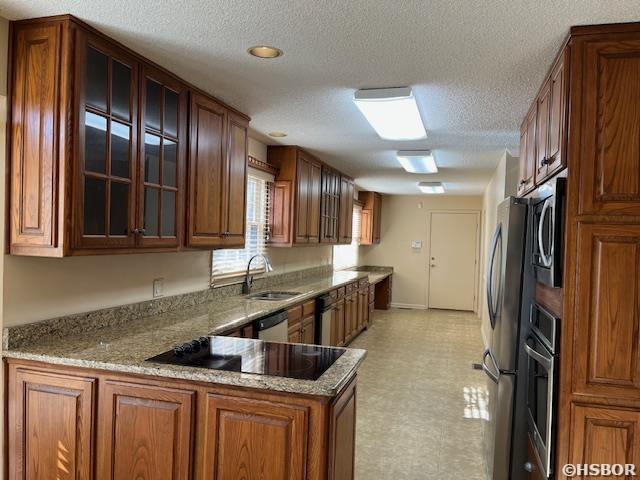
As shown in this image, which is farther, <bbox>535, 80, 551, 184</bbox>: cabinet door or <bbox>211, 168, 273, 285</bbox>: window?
<bbox>211, 168, 273, 285</bbox>: window

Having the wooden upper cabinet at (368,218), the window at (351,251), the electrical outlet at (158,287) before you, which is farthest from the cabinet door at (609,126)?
the wooden upper cabinet at (368,218)

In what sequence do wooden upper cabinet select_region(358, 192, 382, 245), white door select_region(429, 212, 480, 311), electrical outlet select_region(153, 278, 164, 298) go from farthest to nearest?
white door select_region(429, 212, 480, 311)
wooden upper cabinet select_region(358, 192, 382, 245)
electrical outlet select_region(153, 278, 164, 298)

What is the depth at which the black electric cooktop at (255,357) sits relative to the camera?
6.40 ft

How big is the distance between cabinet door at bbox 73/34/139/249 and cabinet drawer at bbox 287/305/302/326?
181 cm

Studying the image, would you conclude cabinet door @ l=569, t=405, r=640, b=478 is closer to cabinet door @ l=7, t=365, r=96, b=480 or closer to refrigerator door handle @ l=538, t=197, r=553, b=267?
refrigerator door handle @ l=538, t=197, r=553, b=267

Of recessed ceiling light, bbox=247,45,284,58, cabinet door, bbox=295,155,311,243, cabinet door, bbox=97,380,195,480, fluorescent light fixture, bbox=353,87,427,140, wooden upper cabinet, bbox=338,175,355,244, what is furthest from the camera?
wooden upper cabinet, bbox=338,175,355,244

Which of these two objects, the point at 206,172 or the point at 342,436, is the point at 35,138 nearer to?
the point at 206,172

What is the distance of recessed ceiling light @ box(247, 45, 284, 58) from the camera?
7.26 feet

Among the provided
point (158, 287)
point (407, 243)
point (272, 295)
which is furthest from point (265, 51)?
point (407, 243)

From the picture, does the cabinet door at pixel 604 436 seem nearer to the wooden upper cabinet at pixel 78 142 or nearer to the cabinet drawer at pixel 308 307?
the wooden upper cabinet at pixel 78 142

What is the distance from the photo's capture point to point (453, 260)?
8852 mm

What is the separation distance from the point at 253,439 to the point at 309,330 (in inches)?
102

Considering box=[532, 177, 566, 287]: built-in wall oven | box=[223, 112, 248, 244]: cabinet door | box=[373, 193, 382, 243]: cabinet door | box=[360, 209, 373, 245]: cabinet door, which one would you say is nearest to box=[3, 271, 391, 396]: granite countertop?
box=[223, 112, 248, 244]: cabinet door

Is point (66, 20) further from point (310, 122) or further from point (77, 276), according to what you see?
point (310, 122)
